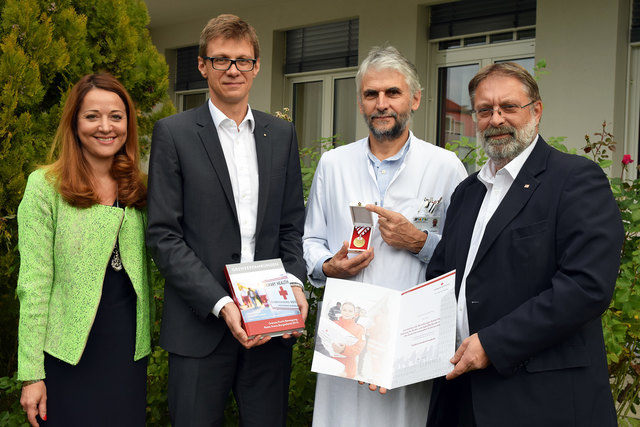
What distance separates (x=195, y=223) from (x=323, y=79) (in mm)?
7669

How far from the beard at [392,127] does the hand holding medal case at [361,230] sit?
1.34ft

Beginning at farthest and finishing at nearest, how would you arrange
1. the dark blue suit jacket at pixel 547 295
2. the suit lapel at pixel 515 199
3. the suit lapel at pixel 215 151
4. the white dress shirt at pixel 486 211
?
the suit lapel at pixel 215 151, the white dress shirt at pixel 486 211, the suit lapel at pixel 515 199, the dark blue suit jacket at pixel 547 295

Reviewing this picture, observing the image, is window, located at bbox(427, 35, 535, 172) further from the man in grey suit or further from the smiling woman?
the smiling woman

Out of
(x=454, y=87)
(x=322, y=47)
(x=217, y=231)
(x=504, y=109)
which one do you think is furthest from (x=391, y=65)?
(x=322, y=47)

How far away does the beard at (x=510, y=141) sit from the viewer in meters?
2.54

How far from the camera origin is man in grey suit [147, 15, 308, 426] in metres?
2.70

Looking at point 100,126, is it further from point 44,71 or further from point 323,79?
point 323,79

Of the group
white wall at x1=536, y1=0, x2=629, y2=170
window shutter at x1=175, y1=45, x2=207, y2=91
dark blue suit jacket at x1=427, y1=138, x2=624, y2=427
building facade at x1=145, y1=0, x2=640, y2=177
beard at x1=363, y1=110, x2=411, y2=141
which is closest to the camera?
dark blue suit jacket at x1=427, y1=138, x2=624, y2=427

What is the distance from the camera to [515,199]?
7.96ft

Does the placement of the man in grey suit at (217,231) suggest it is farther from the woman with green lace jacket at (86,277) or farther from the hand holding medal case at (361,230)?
the hand holding medal case at (361,230)

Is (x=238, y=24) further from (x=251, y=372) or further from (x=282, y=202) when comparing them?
(x=251, y=372)

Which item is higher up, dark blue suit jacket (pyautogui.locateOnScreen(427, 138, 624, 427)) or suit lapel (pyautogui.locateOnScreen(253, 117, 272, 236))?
→ suit lapel (pyautogui.locateOnScreen(253, 117, 272, 236))

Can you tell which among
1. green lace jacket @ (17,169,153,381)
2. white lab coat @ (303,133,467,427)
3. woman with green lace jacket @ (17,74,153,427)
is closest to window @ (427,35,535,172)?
white lab coat @ (303,133,467,427)

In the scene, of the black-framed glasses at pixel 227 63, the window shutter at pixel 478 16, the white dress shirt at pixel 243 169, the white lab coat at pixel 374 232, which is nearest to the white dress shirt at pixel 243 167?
the white dress shirt at pixel 243 169
